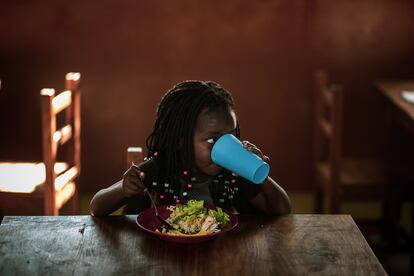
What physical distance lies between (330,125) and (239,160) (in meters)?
1.65

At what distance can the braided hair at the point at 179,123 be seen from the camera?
2021 mm

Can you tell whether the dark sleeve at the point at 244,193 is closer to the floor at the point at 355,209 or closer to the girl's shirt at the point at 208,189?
the girl's shirt at the point at 208,189

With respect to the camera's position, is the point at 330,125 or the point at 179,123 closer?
the point at 179,123

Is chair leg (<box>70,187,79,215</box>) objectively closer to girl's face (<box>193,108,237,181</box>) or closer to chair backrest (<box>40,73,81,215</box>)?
chair backrest (<box>40,73,81,215</box>)

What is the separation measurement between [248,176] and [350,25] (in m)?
2.26

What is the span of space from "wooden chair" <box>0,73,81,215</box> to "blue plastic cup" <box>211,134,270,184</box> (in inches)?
46.2

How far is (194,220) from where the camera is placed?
1.80 m

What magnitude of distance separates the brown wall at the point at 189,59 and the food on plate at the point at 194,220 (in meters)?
1.96

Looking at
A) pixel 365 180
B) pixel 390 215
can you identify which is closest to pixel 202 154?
pixel 365 180

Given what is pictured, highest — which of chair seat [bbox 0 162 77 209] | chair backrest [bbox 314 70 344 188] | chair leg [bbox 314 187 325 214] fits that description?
chair backrest [bbox 314 70 344 188]

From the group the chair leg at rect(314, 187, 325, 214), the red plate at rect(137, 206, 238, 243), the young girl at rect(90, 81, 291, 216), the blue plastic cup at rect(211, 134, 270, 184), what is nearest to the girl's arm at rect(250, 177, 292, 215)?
the young girl at rect(90, 81, 291, 216)

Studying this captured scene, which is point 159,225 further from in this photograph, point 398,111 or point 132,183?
point 398,111

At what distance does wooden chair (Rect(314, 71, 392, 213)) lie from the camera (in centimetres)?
319

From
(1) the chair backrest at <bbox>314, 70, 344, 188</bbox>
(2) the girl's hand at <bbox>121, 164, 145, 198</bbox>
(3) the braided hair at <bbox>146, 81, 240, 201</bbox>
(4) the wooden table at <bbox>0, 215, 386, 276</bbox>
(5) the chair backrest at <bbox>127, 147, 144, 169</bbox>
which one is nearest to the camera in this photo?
(4) the wooden table at <bbox>0, 215, 386, 276</bbox>
